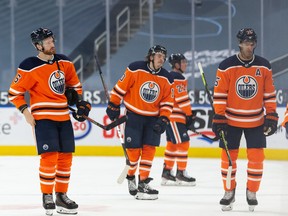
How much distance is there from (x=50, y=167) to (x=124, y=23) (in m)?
9.83

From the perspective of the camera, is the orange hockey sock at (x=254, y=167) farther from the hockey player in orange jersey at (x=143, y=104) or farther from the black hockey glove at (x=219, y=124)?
the hockey player in orange jersey at (x=143, y=104)

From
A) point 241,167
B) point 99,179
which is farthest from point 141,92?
point 241,167

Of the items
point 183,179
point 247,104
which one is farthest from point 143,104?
point 183,179

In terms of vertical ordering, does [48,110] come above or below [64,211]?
above

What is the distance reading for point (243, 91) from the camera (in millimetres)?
5469

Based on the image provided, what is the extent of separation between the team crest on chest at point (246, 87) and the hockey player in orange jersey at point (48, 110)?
1.15 meters

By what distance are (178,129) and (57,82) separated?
259cm

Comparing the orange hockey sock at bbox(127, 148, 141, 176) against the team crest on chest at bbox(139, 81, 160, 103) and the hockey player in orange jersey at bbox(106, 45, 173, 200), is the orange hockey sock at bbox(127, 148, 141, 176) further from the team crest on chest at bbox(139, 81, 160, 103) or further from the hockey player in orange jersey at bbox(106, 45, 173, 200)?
the team crest on chest at bbox(139, 81, 160, 103)

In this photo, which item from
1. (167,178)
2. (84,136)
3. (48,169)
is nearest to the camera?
(48,169)

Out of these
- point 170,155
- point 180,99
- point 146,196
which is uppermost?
point 180,99

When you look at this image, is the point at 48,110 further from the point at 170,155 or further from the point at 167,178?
the point at 170,155

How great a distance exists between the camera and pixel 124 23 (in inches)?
585

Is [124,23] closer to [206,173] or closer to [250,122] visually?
[206,173]

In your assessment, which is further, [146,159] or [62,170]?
[146,159]
